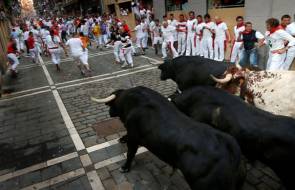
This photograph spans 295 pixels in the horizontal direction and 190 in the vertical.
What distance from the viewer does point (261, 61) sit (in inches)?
420

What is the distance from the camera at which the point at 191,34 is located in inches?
538

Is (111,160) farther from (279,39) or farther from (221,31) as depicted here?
(221,31)

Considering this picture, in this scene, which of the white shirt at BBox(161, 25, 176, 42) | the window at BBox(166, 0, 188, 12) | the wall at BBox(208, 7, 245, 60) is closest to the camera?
the wall at BBox(208, 7, 245, 60)

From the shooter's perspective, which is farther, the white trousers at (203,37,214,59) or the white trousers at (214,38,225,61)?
the white trousers at (203,37,214,59)

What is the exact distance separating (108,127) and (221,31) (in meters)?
7.17

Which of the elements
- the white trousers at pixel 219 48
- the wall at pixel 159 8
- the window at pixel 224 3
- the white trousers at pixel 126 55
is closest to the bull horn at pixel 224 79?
the white trousers at pixel 219 48

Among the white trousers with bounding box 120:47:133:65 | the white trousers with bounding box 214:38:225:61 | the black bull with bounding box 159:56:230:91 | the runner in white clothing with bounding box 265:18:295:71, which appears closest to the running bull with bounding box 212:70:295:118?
the black bull with bounding box 159:56:230:91

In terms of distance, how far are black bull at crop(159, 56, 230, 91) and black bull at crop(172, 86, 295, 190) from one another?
1.63m

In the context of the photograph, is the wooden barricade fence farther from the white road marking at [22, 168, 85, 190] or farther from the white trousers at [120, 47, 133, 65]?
the white road marking at [22, 168, 85, 190]

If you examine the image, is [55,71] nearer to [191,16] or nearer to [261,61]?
[191,16]

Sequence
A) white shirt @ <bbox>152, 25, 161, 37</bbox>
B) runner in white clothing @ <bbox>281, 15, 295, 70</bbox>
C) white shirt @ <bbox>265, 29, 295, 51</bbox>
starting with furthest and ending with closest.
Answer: white shirt @ <bbox>152, 25, 161, 37</bbox>
runner in white clothing @ <bbox>281, 15, 295, 70</bbox>
white shirt @ <bbox>265, 29, 295, 51</bbox>

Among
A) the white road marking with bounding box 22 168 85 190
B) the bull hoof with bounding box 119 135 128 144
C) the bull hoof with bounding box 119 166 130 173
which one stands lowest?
the white road marking with bounding box 22 168 85 190

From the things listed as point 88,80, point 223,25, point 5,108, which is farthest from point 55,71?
point 223,25

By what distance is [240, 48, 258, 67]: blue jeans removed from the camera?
9898 millimetres
